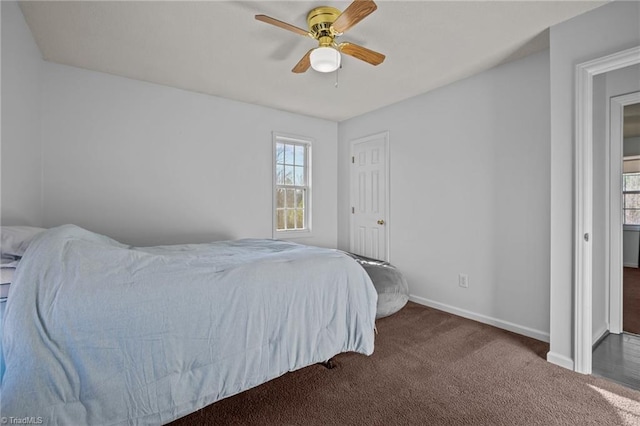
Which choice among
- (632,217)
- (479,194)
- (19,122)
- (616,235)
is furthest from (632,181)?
(19,122)

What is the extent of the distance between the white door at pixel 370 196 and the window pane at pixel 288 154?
92 cm

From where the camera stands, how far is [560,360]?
2168 mm

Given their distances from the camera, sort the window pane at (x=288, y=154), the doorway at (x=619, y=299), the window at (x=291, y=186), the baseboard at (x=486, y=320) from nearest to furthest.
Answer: the doorway at (x=619, y=299) < the baseboard at (x=486, y=320) < the window at (x=291, y=186) < the window pane at (x=288, y=154)

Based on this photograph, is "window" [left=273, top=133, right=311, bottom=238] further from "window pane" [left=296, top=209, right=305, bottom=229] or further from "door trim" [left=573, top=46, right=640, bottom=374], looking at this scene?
"door trim" [left=573, top=46, right=640, bottom=374]

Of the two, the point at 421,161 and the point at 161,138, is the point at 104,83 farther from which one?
the point at 421,161

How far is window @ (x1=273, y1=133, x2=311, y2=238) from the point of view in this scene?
430 centimetres

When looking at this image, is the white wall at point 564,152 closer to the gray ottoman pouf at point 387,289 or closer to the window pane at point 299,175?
the gray ottoman pouf at point 387,289

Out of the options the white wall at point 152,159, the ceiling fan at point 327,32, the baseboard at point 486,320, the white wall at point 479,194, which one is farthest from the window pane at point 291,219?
the ceiling fan at point 327,32

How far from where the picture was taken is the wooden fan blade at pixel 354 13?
1.68 metres

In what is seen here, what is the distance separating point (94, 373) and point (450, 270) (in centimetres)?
318

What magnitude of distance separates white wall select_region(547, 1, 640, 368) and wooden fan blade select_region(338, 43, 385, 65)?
131cm

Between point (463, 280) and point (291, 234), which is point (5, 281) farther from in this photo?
point (463, 280)

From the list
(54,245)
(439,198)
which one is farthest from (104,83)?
(439,198)

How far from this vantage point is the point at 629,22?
1927mm
